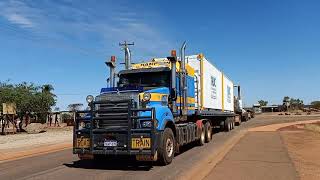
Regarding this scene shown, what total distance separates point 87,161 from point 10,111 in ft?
79.7

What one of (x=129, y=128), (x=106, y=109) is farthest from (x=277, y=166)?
(x=106, y=109)

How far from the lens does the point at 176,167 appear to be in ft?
44.1

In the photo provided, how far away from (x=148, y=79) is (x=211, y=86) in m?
8.46

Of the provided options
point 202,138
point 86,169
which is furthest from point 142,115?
point 202,138

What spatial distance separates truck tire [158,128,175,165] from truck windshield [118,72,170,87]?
223cm

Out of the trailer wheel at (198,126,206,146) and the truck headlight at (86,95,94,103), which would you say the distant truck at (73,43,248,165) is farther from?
the trailer wheel at (198,126,206,146)

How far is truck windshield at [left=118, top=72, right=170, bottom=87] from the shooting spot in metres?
16.1

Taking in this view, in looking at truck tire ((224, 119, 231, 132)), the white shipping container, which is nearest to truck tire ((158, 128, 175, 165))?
the white shipping container

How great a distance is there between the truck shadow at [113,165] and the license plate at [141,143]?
2.43ft

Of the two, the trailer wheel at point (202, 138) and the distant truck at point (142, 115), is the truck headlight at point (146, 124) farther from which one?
the trailer wheel at point (202, 138)

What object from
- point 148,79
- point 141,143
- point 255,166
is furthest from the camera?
point 148,79

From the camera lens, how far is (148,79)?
1634cm

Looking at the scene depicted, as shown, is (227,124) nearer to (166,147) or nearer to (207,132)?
(207,132)

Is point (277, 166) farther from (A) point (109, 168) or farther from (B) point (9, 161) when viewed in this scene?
(B) point (9, 161)
